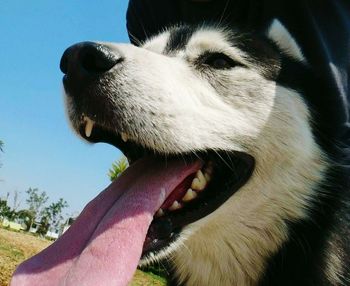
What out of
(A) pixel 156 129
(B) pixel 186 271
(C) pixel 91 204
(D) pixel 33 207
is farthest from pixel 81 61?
(D) pixel 33 207

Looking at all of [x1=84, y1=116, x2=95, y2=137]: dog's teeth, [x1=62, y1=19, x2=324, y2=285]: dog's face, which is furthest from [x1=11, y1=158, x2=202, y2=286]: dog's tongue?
[x1=84, y1=116, x2=95, y2=137]: dog's teeth

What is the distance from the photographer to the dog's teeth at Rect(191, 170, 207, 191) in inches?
110

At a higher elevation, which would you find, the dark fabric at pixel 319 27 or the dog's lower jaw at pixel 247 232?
the dark fabric at pixel 319 27

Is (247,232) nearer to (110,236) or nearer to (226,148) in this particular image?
(226,148)

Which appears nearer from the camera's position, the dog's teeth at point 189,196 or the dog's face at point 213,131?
the dog's face at point 213,131

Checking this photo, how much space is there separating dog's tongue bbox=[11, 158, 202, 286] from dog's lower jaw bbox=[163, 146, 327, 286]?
1.16ft

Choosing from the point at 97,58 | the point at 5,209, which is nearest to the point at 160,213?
the point at 97,58

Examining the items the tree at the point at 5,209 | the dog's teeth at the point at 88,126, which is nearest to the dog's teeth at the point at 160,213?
the dog's teeth at the point at 88,126

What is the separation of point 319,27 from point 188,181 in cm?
129

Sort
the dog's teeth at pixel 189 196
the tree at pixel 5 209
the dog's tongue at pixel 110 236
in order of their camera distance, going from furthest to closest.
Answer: the tree at pixel 5 209 → the dog's teeth at pixel 189 196 → the dog's tongue at pixel 110 236

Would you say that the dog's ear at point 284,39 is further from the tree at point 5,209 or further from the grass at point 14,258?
the tree at point 5,209

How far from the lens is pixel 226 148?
109 inches

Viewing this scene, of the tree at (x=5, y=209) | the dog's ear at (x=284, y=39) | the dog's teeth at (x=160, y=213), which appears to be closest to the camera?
the dog's teeth at (x=160, y=213)

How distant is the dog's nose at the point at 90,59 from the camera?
2.48 metres
